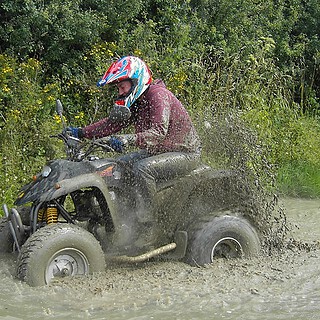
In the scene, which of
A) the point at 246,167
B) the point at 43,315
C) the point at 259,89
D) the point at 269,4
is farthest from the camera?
the point at 269,4

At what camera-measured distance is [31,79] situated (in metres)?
10.7

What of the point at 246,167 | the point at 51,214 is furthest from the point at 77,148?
the point at 246,167

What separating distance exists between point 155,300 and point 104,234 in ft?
3.03

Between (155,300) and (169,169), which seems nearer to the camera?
(155,300)

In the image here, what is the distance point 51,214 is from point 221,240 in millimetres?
1625

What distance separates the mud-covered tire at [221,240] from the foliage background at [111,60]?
225 cm

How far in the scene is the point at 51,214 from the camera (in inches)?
239

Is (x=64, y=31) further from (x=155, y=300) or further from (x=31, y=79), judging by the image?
(x=155, y=300)

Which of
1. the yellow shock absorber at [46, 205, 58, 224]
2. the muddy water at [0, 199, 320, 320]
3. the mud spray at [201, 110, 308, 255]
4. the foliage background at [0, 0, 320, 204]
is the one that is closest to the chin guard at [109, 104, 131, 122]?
the yellow shock absorber at [46, 205, 58, 224]

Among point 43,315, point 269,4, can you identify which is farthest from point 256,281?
point 269,4

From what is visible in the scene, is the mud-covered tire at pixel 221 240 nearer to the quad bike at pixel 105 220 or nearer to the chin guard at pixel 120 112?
the quad bike at pixel 105 220

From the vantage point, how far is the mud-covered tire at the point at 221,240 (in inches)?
255

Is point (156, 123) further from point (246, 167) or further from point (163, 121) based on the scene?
point (246, 167)

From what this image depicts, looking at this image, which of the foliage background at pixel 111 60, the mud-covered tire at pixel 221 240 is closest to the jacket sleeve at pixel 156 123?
the mud-covered tire at pixel 221 240
